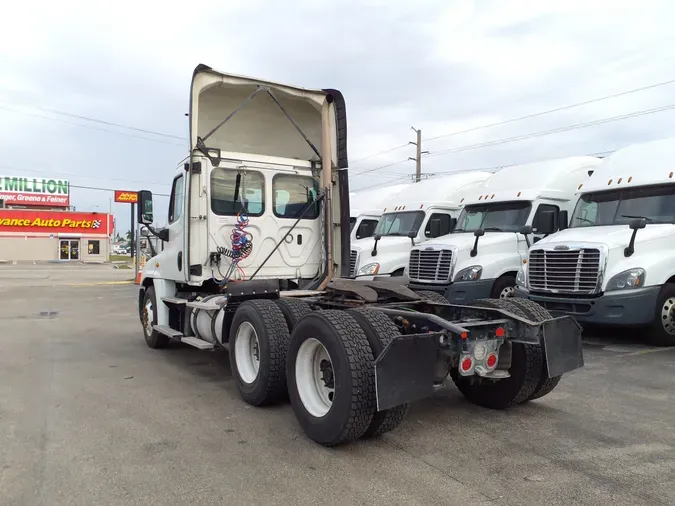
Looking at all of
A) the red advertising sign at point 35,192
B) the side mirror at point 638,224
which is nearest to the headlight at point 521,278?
the side mirror at point 638,224

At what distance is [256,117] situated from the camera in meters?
8.05

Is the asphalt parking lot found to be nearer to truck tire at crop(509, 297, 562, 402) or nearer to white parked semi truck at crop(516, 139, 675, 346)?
truck tire at crop(509, 297, 562, 402)

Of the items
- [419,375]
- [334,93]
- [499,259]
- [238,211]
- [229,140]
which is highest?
[334,93]

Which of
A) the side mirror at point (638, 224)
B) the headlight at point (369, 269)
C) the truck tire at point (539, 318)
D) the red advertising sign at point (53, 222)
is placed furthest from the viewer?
the red advertising sign at point (53, 222)

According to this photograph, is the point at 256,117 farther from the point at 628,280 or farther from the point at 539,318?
the point at 628,280

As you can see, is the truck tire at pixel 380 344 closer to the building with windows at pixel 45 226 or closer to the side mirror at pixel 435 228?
the side mirror at pixel 435 228

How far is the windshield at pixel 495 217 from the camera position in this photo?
451 inches

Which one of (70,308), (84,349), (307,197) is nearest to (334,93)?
(307,197)

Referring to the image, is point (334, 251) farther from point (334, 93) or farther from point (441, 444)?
point (441, 444)

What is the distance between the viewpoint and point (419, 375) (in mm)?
4000

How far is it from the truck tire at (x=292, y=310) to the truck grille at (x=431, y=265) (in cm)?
605

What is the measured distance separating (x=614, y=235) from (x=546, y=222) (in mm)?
2131

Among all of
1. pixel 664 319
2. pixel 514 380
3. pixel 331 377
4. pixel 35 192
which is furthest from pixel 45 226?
pixel 514 380

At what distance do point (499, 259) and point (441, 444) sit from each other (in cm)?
710
